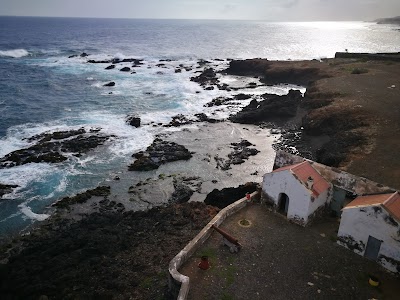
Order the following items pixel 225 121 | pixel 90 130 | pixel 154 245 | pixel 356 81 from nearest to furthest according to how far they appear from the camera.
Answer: pixel 154 245, pixel 90 130, pixel 225 121, pixel 356 81

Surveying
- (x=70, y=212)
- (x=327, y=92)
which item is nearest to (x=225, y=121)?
(x=327, y=92)

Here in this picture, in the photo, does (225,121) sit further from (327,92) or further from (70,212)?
(70,212)

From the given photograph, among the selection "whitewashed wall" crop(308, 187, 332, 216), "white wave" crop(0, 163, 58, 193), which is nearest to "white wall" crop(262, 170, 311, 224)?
"whitewashed wall" crop(308, 187, 332, 216)

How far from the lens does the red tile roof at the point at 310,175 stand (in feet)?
52.2

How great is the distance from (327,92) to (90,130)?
25855 millimetres

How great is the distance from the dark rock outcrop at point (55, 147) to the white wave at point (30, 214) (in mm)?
6352

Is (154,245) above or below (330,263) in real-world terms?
below

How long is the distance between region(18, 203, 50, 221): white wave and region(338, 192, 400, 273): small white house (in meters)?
17.2

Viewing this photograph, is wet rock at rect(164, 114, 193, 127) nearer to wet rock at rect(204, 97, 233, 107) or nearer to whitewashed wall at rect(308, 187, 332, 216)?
wet rock at rect(204, 97, 233, 107)

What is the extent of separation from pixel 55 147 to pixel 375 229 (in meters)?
26.4

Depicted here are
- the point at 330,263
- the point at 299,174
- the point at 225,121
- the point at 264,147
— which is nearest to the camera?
the point at 330,263

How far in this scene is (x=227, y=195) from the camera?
2305cm

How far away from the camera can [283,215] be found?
17.1 metres

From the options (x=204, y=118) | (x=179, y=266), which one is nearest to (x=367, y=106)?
(x=204, y=118)
